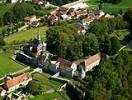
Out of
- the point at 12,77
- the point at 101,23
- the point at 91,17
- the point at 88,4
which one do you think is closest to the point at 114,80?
the point at 12,77

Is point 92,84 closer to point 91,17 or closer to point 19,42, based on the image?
point 19,42

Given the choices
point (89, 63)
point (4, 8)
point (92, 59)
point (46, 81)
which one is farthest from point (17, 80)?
point (4, 8)

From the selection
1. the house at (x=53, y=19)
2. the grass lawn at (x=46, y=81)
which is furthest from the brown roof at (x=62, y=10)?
the grass lawn at (x=46, y=81)

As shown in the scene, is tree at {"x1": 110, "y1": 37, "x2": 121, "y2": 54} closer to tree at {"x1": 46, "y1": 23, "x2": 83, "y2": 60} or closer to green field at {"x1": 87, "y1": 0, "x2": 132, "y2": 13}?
tree at {"x1": 46, "y1": 23, "x2": 83, "y2": 60}

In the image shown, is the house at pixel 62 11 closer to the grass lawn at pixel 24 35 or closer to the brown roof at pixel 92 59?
the grass lawn at pixel 24 35

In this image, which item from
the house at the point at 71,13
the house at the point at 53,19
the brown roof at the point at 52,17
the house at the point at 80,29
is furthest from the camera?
the house at the point at 71,13

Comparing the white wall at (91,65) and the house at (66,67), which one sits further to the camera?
the white wall at (91,65)

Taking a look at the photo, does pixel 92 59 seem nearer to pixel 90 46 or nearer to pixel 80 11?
pixel 90 46
